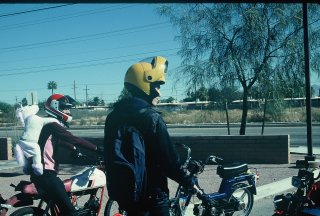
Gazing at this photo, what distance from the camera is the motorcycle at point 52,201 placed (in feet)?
15.0

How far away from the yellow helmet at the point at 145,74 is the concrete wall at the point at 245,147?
8.14 metres

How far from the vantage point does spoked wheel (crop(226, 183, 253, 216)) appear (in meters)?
5.84

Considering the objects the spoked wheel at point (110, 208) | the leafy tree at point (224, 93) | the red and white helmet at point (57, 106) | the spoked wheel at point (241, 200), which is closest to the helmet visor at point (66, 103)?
the red and white helmet at point (57, 106)

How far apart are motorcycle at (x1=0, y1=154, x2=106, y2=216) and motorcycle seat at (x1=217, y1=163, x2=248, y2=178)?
1.78 m

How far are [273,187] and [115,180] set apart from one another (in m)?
6.07

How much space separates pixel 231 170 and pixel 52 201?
102 inches

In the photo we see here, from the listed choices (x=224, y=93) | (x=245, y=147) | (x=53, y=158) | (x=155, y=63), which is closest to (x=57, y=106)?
(x=53, y=158)

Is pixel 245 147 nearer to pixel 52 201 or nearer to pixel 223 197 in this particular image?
pixel 223 197

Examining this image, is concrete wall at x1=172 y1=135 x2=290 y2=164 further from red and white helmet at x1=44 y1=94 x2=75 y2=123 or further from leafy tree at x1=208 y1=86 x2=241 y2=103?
red and white helmet at x1=44 y1=94 x2=75 y2=123

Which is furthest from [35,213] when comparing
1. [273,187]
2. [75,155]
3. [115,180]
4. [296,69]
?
[296,69]

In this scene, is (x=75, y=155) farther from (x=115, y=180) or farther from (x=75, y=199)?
(x=115, y=180)

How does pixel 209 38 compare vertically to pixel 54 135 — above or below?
above

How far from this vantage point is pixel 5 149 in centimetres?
1450

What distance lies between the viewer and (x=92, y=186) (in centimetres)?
489
